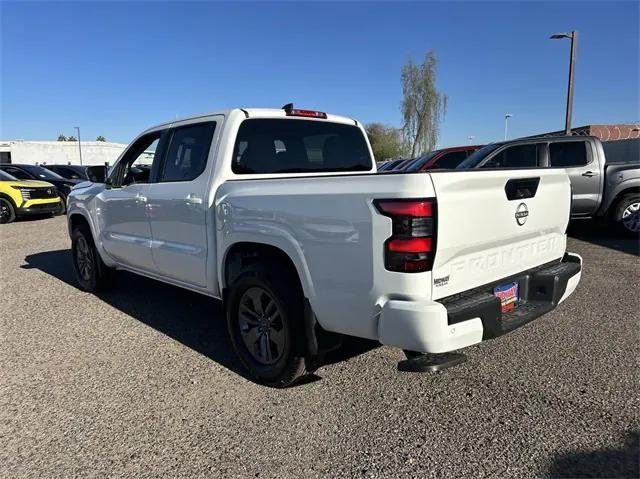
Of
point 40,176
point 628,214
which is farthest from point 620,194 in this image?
point 40,176

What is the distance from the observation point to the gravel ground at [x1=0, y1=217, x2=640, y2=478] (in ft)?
8.45

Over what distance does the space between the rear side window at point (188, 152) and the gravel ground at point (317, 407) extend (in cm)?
149

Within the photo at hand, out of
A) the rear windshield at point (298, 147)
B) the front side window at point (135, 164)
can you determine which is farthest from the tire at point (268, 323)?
the front side window at point (135, 164)

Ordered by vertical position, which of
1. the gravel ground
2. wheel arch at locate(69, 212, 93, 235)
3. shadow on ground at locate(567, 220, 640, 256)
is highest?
wheel arch at locate(69, 212, 93, 235)

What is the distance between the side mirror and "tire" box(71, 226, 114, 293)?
753 millimetres

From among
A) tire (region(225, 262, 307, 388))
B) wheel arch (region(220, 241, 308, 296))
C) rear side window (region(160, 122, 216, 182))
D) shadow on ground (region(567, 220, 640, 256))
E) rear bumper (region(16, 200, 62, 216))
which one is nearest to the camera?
tire (region(225, 262, 307, 388))

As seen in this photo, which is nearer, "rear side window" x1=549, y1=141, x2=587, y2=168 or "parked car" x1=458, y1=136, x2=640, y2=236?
"parked car" x1=458, y1=136, x2=640, y2=236

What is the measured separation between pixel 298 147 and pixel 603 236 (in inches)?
298

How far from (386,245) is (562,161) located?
25.0 ft

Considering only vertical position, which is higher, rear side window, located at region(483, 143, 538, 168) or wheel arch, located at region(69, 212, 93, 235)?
rear side window, located at region(483, 143, 538, 168)

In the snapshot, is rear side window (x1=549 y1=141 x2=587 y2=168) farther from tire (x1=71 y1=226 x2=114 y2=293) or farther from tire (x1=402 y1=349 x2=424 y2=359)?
tire (x1=71 y1=226 x2=114 y2=293)

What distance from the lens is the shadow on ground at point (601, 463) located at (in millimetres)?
2395

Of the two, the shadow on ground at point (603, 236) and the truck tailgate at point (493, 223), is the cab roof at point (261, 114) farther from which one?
the shadow on ground at point (603, 236)

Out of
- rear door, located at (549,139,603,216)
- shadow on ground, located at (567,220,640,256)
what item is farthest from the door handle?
rear door, located at (549,139,603,216)
